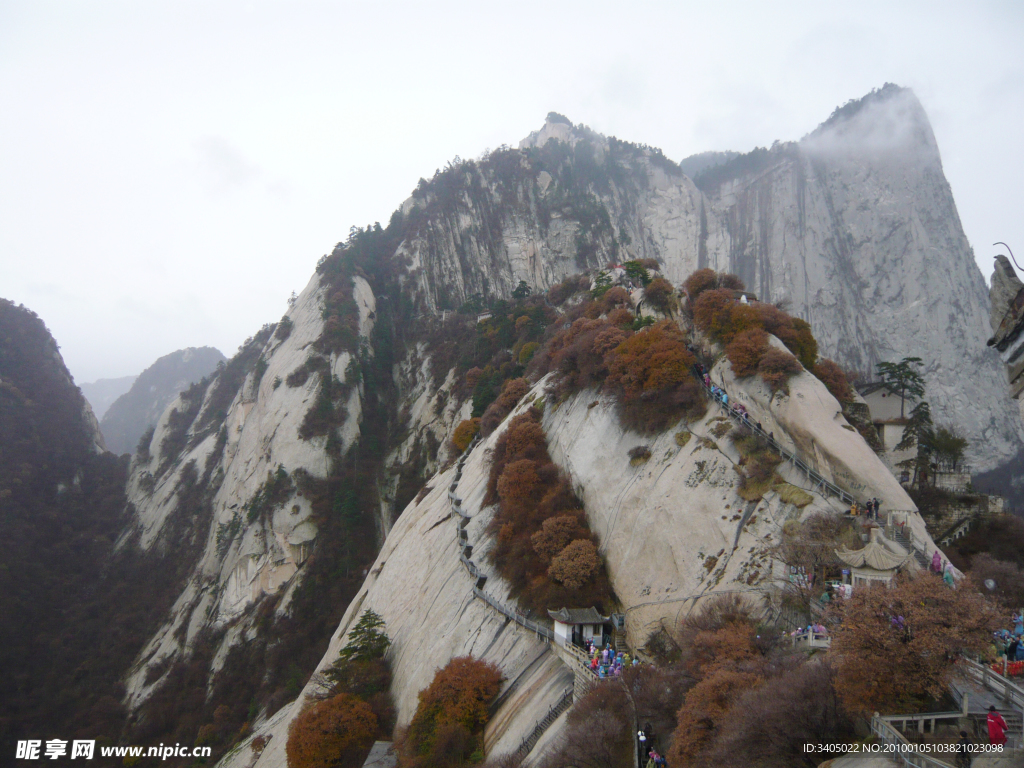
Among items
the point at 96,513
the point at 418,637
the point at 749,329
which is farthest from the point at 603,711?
the point at 96,513

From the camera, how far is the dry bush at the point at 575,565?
82.2ft

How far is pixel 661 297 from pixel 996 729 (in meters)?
33.2

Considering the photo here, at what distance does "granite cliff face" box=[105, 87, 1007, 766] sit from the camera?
81.2 feet

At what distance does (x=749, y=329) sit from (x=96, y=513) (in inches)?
3228

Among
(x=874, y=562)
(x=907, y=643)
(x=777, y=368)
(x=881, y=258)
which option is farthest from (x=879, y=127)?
(x=907, y=643)

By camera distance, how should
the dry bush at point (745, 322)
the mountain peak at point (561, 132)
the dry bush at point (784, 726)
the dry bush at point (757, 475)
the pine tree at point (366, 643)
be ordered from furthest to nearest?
the mountain peak at point (561, 132) → the dry bush at point (745, 322) → the pine tree at point (366, 643) → the dry bush at point (757, 475) → the dry bush at point (784, 726)

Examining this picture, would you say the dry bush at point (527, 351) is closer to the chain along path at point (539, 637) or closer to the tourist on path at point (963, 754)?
the chain along path at point (539, 637)

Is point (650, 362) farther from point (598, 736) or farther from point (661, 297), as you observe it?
point (598, 736)

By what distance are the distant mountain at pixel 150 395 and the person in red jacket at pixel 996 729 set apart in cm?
15432

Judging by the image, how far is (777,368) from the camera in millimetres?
26812

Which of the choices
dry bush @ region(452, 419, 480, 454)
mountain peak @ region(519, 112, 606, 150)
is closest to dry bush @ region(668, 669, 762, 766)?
dry bush @ region(452, 419, 480, 454)

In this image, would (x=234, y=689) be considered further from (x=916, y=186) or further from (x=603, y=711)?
(x=916, y=186)

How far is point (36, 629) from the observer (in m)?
56.2

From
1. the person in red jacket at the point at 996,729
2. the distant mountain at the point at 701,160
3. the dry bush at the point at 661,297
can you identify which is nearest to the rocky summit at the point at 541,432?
the dry bush at the point at 661,297
